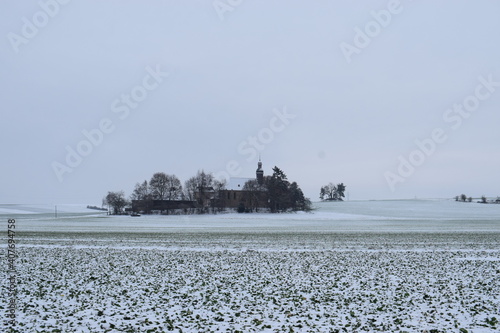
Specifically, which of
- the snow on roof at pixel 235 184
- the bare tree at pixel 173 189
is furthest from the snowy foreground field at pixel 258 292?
the snow on roof at pixel 235 184

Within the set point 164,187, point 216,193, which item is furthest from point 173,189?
point 216,193

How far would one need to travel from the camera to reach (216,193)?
513 ft

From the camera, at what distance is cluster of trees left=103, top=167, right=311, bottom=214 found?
14012cm

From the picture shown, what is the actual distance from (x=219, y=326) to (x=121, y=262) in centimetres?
1265

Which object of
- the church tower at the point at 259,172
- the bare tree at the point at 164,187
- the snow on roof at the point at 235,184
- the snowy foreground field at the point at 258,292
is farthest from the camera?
the church tower at the point at 259,172

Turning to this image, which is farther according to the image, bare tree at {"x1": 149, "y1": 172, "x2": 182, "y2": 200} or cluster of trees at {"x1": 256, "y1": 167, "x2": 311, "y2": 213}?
bare tree at {"x1": 149, "y1": 172, "x2": 182, "y2": 200}

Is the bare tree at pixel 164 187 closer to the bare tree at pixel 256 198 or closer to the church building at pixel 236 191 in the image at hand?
the church building at pixel 236 191

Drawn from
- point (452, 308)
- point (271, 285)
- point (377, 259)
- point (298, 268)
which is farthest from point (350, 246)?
point (452, 308)

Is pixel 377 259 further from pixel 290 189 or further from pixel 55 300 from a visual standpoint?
pixel 290 189

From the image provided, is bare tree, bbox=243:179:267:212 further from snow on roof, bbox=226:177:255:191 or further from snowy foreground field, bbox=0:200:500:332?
snowy foreground field, bbox=0:200:500:332

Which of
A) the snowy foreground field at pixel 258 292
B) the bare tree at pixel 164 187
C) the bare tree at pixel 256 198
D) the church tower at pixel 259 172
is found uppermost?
the church tower at pixel 259 172

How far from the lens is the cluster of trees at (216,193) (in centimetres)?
14012

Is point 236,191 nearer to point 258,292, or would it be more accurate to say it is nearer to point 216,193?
Result: point 216,193

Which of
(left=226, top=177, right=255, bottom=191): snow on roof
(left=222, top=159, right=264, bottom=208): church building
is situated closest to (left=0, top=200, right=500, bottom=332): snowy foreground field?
(left=222, top=159, right=264, bottom=208): church building
